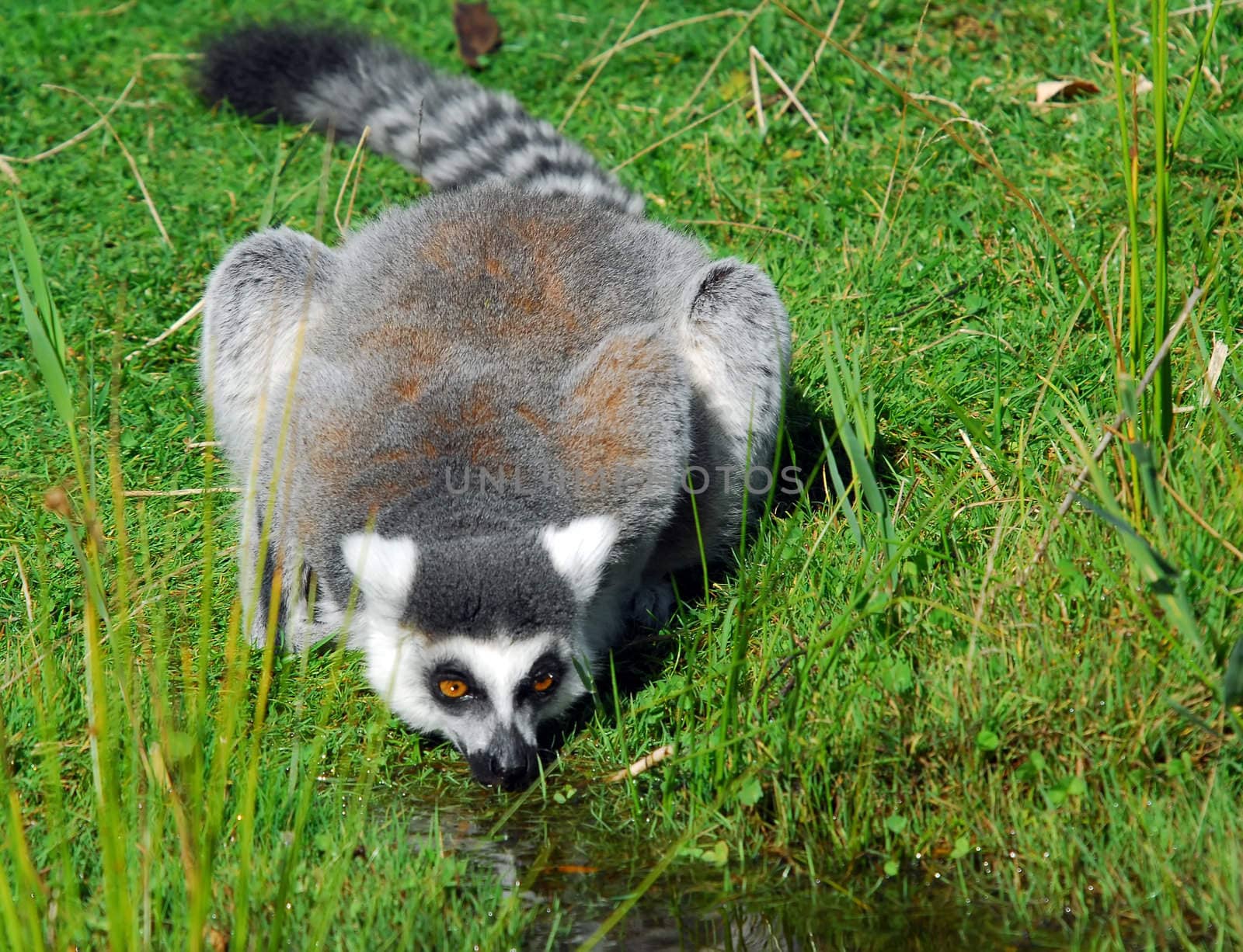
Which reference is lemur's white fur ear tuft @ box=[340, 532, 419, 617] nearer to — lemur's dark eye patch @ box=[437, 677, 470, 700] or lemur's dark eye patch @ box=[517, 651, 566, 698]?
lemur's dark eye patch @ box=[437, 677, 470, 700]

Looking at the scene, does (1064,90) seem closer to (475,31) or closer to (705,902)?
(475,31)

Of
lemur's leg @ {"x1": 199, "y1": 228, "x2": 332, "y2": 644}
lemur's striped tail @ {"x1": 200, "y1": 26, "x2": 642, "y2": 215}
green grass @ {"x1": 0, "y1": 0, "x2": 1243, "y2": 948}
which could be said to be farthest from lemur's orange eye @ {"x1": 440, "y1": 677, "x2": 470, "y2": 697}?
lemur's striped tail @ {"x1": 200, "y1": 26, "x2": 642, "y2": 215}

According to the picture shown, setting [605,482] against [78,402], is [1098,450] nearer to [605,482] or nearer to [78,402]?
[605,482]

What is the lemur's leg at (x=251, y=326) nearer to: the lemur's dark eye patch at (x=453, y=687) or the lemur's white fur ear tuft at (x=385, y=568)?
the lemur's white fur ear tuft at (x=385, y=568)

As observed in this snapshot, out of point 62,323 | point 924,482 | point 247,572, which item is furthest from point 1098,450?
point 62,323

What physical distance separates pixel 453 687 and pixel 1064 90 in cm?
393

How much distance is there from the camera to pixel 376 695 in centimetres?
334

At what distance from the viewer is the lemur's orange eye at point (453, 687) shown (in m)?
3.10

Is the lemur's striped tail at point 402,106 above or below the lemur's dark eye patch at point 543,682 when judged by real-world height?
above

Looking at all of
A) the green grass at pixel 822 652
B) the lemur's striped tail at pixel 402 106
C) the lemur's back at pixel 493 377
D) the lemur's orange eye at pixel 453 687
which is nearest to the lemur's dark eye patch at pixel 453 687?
the lemur's orange eye at pixel 453 687

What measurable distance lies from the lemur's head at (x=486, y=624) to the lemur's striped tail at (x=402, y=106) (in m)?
1.93

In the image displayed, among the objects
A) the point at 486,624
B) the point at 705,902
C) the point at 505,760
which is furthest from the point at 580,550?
the point at 705,902

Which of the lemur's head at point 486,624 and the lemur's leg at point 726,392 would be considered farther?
the lemur's leg at point 726,392

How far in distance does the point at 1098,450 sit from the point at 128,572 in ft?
8.71
